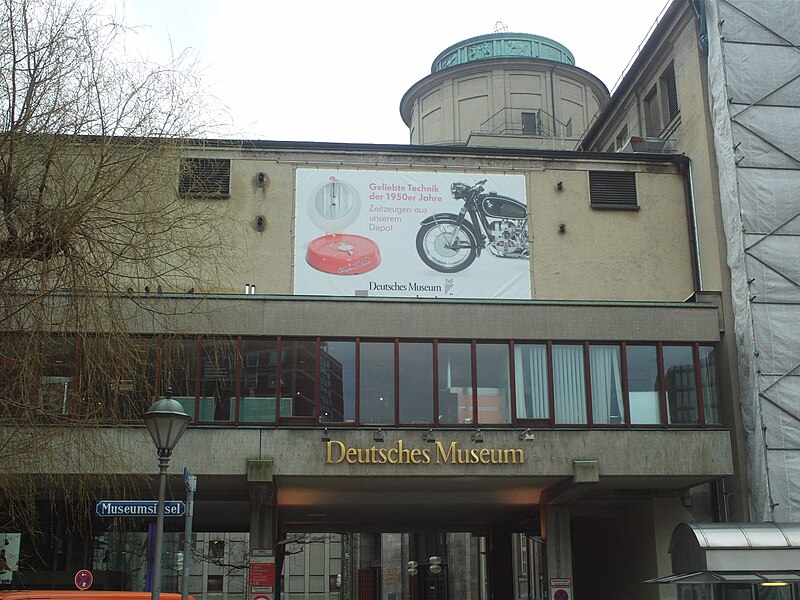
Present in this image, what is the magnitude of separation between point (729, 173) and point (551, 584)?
11.4 metres

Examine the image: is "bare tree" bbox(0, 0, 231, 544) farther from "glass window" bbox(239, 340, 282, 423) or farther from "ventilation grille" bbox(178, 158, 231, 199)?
"glass window" bbox(239, 340, 282, 423)

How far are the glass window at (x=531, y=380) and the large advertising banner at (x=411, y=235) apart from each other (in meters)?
3.17

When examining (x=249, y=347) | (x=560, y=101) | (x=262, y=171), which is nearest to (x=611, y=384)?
(x=249, y=347)

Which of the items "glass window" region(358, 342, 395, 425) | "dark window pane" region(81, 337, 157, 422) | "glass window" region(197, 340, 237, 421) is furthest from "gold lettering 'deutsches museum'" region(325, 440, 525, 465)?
"dark window pane" region(81, 337, 157, 422)

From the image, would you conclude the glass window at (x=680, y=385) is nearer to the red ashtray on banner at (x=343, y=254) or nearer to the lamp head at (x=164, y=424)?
the red ashtray on banner at (x=343, y=254)

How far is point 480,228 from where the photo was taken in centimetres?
2748

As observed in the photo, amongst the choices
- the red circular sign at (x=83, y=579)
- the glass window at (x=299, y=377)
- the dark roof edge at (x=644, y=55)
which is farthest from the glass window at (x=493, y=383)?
the dark roof edge at (x=644, y=55)

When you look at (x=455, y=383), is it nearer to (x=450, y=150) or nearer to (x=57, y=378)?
(x=450, y=150)

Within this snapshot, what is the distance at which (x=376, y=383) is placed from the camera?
77.4 feet

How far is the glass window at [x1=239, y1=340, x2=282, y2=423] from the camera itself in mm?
23156

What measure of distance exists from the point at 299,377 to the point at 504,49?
84.3 feet

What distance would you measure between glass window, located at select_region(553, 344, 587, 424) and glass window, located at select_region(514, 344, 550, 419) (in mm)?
266

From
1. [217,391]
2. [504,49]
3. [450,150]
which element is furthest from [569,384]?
[504,49]

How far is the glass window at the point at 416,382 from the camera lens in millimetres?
23531
